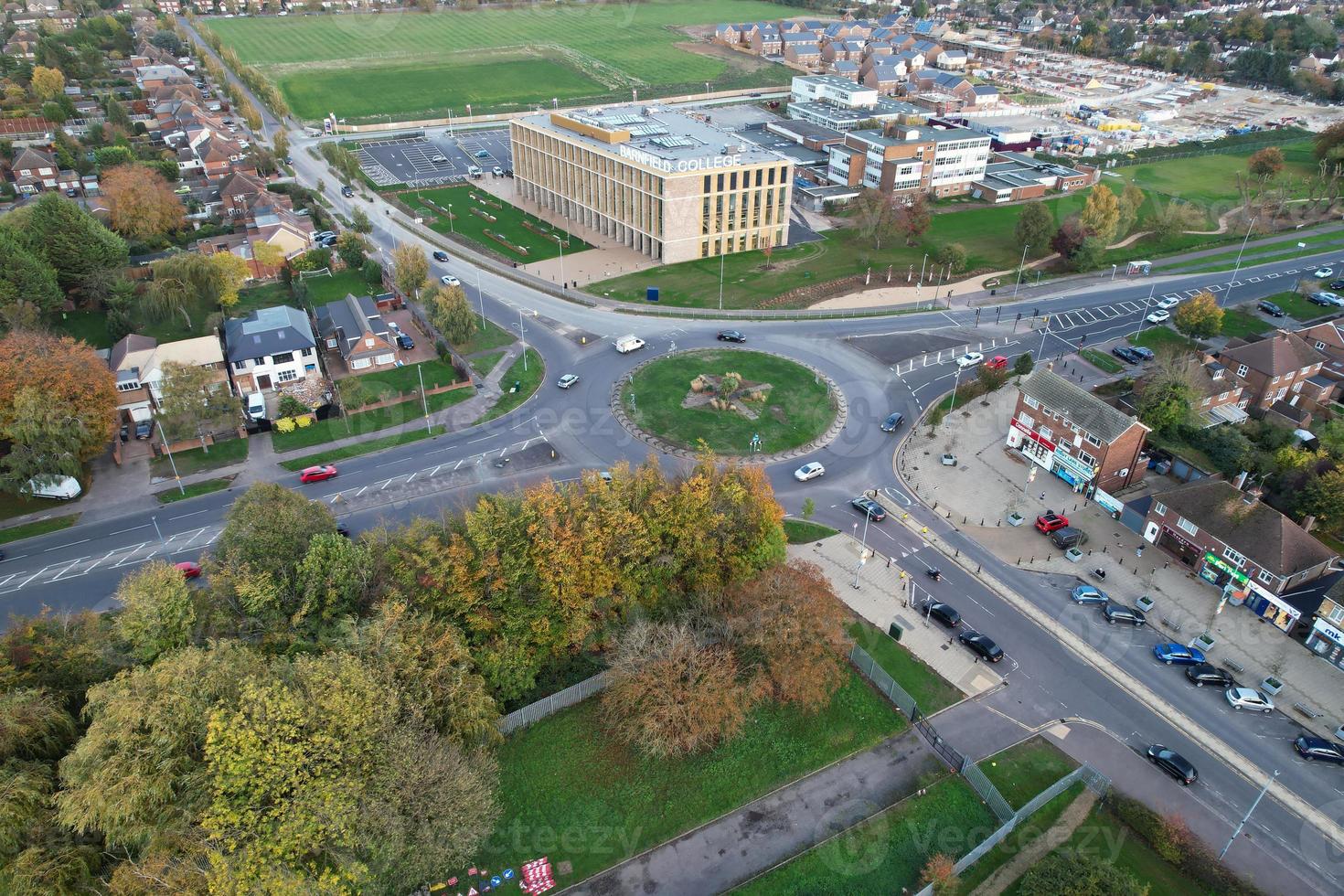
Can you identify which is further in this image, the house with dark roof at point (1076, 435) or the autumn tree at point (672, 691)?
the house with dark roof at point (1076, 435)

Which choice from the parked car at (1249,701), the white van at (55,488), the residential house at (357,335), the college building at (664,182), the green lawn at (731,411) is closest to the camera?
the parked car at (1249,701)

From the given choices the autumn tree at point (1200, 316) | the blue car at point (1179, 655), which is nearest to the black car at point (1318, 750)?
the blue car at point (1179, 655)

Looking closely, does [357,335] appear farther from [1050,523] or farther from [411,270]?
[1050,523]

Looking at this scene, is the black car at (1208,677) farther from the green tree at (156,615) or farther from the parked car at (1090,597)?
the green tree at (156,615)

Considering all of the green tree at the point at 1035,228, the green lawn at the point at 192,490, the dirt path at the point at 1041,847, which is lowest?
the dirt path at the point at 1041,847

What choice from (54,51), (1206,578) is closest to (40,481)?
(1206,578)

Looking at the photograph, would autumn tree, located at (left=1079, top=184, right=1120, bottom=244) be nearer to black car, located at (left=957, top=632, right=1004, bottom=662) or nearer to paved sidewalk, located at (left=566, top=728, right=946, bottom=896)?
black car, located at (left=957, top=632, right=1004, bottom=662)

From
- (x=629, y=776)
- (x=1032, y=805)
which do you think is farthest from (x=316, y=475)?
(x=1032, y=805)
